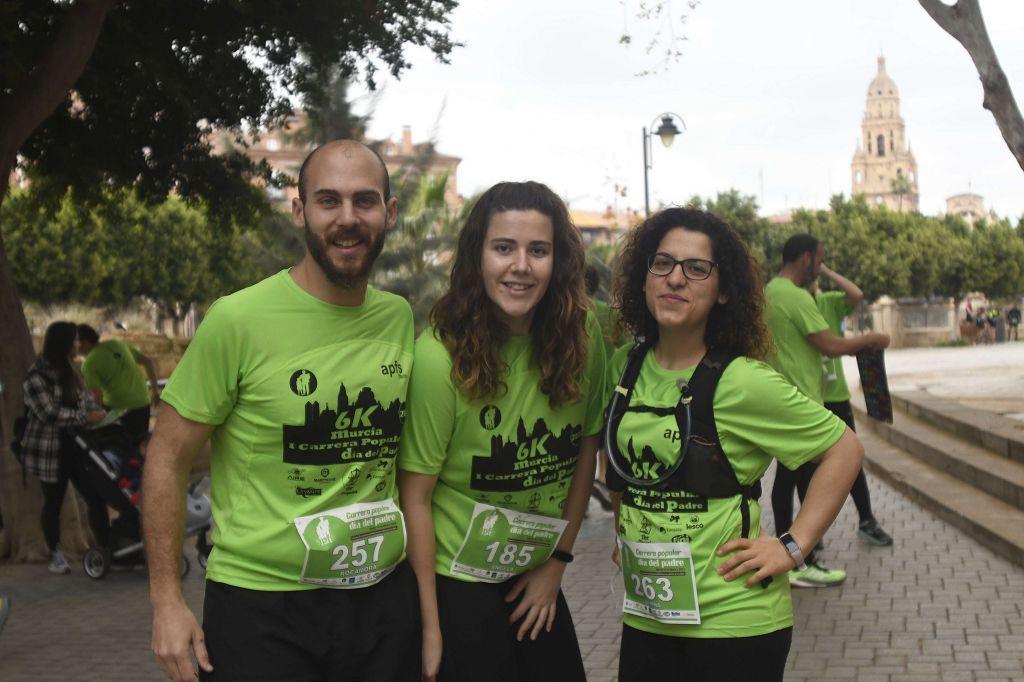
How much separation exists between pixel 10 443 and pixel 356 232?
7.35m

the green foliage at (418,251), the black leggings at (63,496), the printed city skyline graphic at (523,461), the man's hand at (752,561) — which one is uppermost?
the green foliage at (418,251)

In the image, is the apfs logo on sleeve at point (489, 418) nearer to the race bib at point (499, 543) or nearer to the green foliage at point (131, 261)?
the race bib at point (499, 543)

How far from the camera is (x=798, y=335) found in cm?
670

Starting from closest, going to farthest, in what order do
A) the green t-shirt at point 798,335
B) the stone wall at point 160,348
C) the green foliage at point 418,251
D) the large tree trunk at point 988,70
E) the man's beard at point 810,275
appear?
the green t-shirt at point 798,335, the man's beard at point 810,275, the large tree trunk at point 988,70, the green foliage at point 418,251, the stone wall at point 160,348

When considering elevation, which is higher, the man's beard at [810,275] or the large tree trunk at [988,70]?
the large tree trunk at [988,70]

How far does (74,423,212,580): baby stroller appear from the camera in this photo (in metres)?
8.26

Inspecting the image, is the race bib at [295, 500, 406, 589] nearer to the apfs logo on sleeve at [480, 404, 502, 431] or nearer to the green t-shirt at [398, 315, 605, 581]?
the green t-shirt at [398, 315, 605, 581]

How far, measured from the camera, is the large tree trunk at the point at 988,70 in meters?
7.58

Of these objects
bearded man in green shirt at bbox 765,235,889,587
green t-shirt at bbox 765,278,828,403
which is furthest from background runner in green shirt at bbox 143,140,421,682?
green t-shirt at bbox 765,278,828,403

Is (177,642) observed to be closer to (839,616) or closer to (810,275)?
(839,616)

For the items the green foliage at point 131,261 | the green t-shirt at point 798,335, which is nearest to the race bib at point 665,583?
the green t-shirt at point 798,335

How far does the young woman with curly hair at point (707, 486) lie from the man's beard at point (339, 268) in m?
0.70

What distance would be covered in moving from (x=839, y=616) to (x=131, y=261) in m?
47.2

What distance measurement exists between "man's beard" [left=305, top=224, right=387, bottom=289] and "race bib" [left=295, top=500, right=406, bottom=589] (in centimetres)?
53
